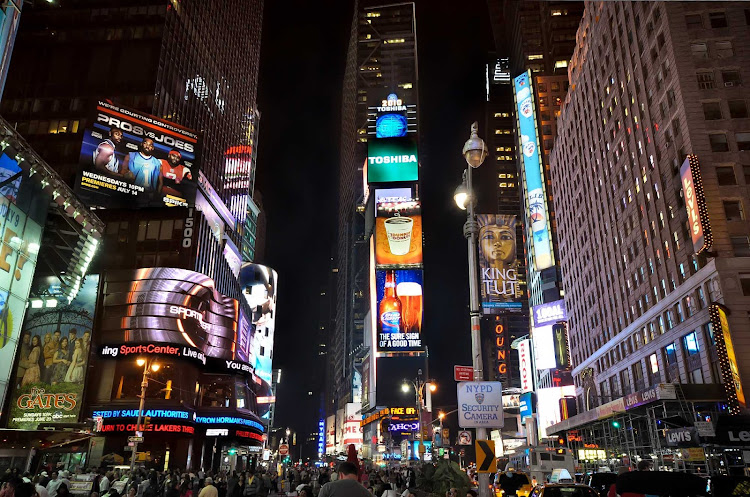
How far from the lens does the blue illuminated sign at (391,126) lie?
356 feet

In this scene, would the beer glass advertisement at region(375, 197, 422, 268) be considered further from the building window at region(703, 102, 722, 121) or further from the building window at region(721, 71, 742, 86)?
the building window at region(721, 71, 742, 86)

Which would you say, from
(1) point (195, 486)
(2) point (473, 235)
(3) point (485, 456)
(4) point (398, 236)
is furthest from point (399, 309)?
(3) point (485, 456)

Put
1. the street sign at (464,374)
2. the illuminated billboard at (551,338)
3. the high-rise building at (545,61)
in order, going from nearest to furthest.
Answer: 1. the street sign at (464,374)
2. the illuminated billboard at (551,338)
3. the high-rise building at (545,61)

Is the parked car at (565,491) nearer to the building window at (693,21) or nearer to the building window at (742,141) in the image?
the building window at (742,141)

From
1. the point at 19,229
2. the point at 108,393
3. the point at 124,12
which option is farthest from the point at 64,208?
the point at 124,12

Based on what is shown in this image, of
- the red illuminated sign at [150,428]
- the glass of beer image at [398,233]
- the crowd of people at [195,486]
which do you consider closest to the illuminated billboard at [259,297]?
the glass of beer image at [398,233]

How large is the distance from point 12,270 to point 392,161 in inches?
2843

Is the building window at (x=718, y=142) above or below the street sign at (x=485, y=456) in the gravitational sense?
above

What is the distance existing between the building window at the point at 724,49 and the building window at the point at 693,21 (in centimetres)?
235

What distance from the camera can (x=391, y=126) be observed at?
110 metres

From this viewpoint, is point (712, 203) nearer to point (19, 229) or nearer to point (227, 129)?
point (19, 229)

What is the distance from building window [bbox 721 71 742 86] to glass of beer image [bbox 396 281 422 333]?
70.0m

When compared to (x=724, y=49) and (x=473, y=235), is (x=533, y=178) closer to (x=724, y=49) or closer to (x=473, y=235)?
(x=724, y=49)

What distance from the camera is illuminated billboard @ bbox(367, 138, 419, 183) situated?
3866 inches
